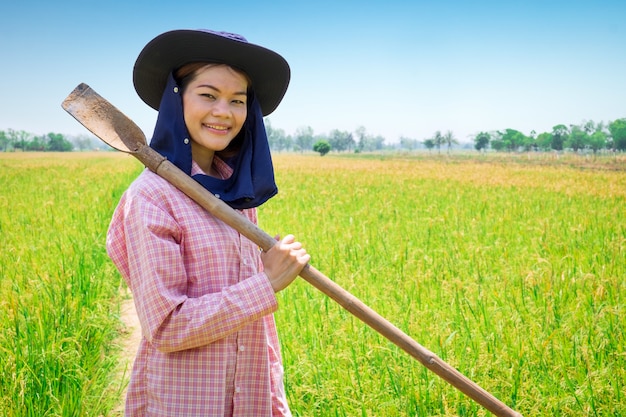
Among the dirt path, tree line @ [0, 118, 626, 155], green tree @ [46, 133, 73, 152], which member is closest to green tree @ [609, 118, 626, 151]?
tree line @ [0, 118, 626, 155]

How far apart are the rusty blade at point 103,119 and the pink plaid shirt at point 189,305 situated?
0.21 metres

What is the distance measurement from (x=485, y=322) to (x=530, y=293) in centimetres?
88

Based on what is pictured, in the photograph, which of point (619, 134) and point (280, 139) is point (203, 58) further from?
point (280, 139)

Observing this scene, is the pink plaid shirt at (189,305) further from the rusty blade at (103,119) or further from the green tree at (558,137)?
the green tree at (558,137)

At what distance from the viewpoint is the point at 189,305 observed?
3.83 feet

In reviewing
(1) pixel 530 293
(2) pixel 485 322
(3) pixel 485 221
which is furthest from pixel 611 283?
(3) pixel 485 221

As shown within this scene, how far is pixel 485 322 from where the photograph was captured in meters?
2.98

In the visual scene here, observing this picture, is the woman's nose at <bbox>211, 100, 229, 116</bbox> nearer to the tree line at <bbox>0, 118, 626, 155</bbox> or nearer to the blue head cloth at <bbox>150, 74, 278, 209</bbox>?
the blue head cloth at <bbox>150, 74, 278, 209</bbox>

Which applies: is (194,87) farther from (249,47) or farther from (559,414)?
(559,414)

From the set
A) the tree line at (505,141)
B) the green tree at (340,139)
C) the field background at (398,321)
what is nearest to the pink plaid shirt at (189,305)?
the field background at (398,321)

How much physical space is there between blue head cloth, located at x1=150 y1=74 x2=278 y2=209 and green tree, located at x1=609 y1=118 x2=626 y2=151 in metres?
82.4

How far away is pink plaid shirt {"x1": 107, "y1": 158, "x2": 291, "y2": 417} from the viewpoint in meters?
1.16

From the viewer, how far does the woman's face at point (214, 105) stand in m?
1.37

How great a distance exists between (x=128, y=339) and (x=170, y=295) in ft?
9.20
